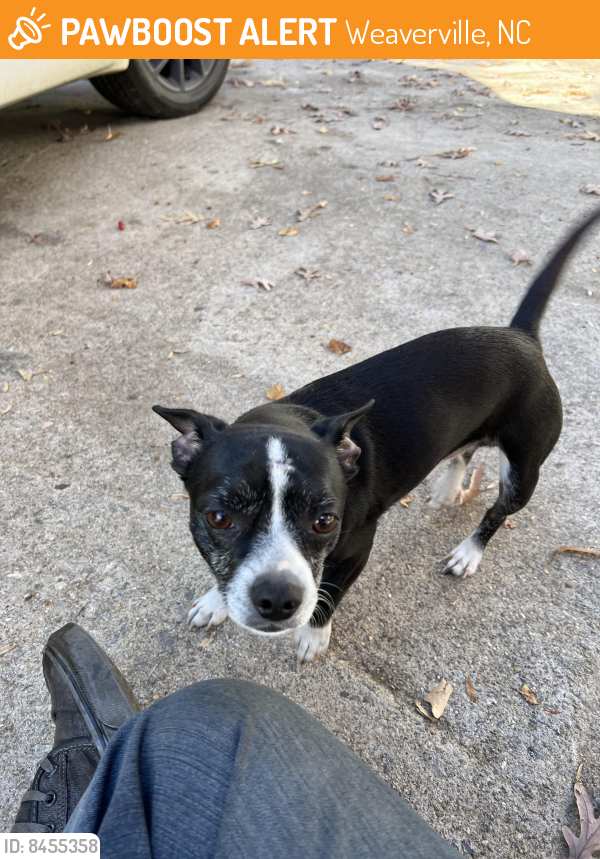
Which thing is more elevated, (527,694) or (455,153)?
(455,153)

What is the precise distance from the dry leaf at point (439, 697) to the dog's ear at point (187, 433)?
4.52 ft

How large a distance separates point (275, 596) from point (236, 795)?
57 centimetres

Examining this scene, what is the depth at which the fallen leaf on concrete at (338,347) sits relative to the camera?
4199mm

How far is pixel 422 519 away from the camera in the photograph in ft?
10.9

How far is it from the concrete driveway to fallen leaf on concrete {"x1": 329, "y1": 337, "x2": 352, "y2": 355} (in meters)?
0.05

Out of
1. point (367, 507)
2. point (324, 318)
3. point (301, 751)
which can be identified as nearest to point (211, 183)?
point (324, 318)

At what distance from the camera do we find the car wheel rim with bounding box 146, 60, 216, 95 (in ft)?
21.2

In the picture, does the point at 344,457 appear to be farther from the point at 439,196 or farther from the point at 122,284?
the point at 439,196

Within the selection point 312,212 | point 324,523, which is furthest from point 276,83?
point 324,523

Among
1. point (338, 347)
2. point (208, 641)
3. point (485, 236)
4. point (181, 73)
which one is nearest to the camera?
point (208, 641)

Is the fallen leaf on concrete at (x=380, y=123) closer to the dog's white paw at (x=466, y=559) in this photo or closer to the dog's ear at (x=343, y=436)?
the dog's white paw at (x=466, y=559)

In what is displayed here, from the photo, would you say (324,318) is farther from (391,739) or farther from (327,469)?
(391,739)

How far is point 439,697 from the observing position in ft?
8.16
